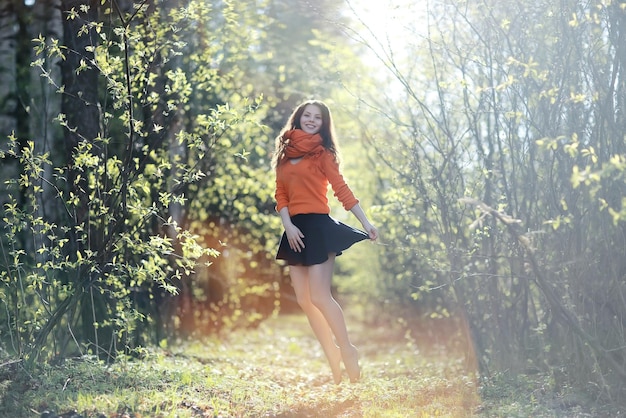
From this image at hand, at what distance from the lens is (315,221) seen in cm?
536

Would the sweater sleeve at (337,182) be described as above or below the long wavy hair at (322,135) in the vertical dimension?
below

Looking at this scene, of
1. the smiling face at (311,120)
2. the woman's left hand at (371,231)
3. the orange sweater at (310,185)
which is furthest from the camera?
the smiling face at (311,120)

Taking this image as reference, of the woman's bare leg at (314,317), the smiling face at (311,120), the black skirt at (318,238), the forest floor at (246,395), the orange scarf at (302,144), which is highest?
the smiling face at (311,120)

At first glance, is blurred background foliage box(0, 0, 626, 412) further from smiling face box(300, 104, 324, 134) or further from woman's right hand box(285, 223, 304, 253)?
woman's right hand box(285, 223, 304, 253)

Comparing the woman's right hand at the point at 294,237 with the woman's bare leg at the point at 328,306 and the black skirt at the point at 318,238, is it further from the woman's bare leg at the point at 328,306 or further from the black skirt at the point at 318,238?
the woman's bare leg at the point at 328,306

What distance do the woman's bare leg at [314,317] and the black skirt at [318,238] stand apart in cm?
11

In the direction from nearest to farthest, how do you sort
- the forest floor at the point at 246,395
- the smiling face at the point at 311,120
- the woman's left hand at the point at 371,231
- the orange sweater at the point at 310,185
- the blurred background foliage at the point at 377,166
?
the forest floor at the point at 246,395, the blurred background foliage at the point at 377,166, the woman's left hand at the point at 371,231, the orange sweater at the point at 310,185, the smiling face at the point at 311,120

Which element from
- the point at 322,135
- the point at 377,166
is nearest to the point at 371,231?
the point at 322,135

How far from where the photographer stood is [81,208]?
629 cm

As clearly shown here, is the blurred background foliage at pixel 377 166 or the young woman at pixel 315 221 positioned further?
the young woman at pixel 315 221

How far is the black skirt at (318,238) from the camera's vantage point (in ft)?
17.4

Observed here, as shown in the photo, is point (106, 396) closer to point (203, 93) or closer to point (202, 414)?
point (202, 414)

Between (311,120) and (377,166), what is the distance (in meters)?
4.01

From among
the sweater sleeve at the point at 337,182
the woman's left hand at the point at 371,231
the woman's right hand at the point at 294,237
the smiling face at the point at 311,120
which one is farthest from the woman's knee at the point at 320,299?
the smiling face at the point at 311,120
